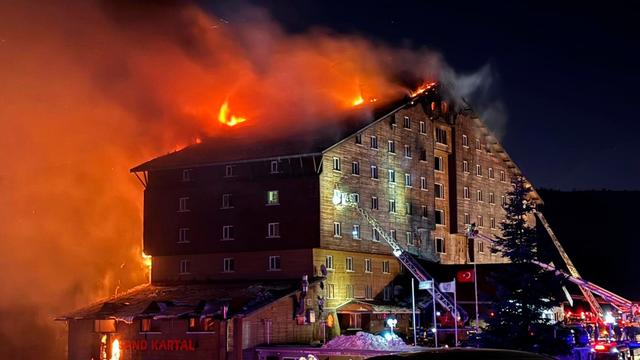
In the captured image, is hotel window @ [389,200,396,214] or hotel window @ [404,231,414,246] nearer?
hotel window @ [389,200,396,214]

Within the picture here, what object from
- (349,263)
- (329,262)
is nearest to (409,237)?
(349,263)

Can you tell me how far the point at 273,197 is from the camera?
62250mm

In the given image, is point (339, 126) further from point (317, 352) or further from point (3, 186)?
point (3, 186)

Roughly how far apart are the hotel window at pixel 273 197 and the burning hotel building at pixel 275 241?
13cm

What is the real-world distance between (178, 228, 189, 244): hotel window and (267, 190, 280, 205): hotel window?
27.2ft

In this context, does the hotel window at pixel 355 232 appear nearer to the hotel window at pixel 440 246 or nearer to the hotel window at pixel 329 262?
the hotel window at pixel 329 262

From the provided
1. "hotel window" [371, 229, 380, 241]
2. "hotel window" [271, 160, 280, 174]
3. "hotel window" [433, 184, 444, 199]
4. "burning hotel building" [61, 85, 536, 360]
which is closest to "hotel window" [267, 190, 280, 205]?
"burning hotel building" [61, 85, 536, 360]

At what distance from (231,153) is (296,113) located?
10.6m

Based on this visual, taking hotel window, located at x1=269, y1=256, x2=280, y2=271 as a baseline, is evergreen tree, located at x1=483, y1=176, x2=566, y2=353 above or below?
below

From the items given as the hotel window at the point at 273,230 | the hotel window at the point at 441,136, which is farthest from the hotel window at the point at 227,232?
the hotel window at the point at 441,136

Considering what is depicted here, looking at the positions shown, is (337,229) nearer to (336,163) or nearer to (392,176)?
(336,163)

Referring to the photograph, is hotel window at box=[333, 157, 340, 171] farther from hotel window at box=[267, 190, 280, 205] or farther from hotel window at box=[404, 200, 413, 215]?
hotel window at box=[404, 200, 413, 215]

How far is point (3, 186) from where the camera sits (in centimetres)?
8494

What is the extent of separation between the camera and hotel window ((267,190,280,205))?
62062 millimetres
